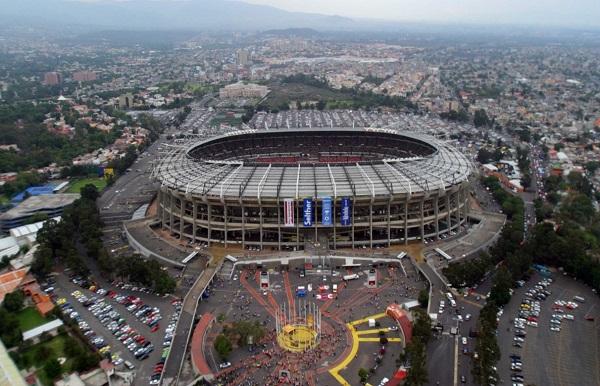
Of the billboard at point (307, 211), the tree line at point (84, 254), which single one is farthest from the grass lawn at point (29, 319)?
the billboard at point (307, 211)

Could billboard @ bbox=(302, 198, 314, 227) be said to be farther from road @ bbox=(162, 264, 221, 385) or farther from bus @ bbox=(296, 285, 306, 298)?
road @ bbox=(162, 264, 221, 385)

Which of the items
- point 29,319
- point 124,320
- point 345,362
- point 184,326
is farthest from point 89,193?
point 345,362

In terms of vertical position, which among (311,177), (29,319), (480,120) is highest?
(311,177)

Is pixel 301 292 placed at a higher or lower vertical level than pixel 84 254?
higher

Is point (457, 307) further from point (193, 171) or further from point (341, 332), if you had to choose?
point (193, 171)

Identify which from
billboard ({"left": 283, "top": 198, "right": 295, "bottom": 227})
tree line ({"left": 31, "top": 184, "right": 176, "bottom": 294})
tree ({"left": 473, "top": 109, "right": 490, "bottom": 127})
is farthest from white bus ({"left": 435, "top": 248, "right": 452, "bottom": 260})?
tree ({"left": 473, "top": 109, "right": 490, "bottom": 127})

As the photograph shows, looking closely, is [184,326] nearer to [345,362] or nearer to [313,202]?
[345,362]

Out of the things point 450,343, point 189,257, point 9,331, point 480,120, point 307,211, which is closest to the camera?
point 450,343

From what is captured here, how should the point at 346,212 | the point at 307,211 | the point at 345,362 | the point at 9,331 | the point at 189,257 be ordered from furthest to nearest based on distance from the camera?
the point at 189,257 → the point at 346,212 → the point at 307,211 → the point at 9,331 → the point at 345,362
